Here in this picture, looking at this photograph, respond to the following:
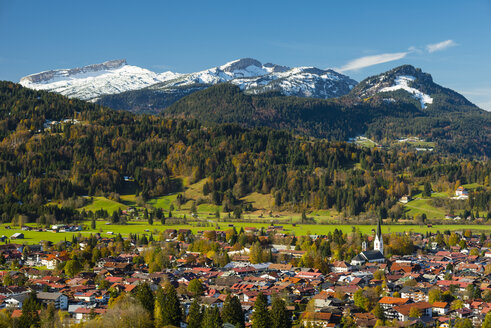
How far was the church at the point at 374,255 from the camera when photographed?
95175mm

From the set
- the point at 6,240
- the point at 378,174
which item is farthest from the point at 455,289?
the point at 378,174

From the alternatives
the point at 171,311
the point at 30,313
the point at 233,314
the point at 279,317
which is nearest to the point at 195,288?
the point at 171,311

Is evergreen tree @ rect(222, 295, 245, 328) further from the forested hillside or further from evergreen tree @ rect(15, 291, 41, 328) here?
the forested hillside

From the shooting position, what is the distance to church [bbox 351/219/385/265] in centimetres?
9518

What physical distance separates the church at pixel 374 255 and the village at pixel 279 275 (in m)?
0.17

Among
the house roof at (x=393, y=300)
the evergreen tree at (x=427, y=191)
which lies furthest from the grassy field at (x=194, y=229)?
the house roof at (x=393, y=300)

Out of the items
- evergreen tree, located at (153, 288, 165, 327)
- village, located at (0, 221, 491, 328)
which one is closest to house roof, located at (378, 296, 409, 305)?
village, located at (0, 221, 491, 328)

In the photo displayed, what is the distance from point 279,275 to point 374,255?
2151cm

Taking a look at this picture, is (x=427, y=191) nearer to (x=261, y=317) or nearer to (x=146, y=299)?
(x=261, y=317)

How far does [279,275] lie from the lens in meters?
83.8

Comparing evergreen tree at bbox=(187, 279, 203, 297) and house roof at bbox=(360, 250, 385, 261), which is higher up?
evergreen tree at bbox=(187, 279, 203, 297)

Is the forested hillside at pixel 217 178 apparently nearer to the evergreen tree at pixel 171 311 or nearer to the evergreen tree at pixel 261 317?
the evergreen tree at pixel 171 311

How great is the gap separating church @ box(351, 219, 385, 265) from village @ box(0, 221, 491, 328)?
0.54 feet

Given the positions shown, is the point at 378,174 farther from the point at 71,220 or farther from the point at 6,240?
the point at 6,240
